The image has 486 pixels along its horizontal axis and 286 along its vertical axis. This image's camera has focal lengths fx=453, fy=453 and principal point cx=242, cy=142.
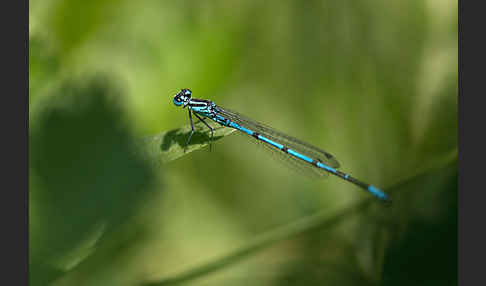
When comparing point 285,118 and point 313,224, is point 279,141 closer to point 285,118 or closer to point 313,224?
point 285,118

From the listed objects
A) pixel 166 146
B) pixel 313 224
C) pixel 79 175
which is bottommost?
pixel 79 175

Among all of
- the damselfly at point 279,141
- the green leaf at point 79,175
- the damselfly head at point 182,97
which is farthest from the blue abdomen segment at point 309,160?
the green leaf at point 79,175

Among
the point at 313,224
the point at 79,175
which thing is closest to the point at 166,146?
the point at 79,175

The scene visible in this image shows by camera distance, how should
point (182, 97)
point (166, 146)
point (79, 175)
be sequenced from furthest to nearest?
point (182, 97) < point (166, 146) < point (79, 175)

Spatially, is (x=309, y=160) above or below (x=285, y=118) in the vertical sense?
below

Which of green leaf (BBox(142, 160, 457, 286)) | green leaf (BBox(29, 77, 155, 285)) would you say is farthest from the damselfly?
green leaf (BBox(29, 77, 155, 285))

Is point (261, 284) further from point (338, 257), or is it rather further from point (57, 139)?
point (57, 139)

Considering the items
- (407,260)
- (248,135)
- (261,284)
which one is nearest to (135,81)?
(248,135)

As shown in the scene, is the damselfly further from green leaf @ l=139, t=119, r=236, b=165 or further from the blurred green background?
green leaf @ l=139, t=119, r=236, b=165
